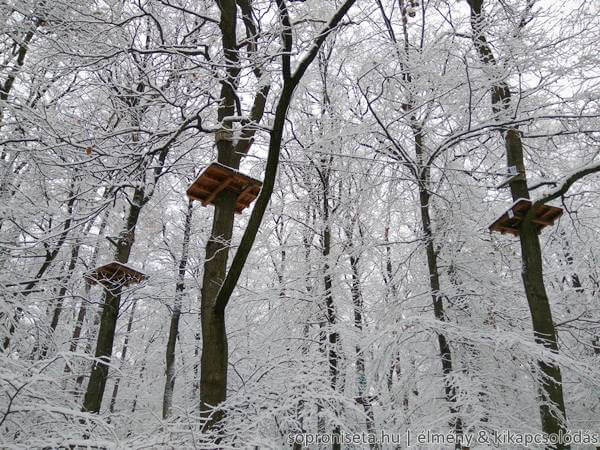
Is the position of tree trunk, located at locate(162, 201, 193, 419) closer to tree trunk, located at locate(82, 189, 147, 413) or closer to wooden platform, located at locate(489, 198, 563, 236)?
tree trunk, located at locate(82, 189, 147, 413)

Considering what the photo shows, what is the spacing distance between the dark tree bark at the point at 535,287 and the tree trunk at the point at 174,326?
22.2ft

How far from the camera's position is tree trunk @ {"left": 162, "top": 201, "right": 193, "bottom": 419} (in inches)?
400

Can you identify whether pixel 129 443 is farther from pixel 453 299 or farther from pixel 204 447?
pixel 453 299

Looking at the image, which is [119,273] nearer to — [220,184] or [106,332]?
[106,332]

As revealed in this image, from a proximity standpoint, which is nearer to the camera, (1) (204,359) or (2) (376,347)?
(1) (204,359)

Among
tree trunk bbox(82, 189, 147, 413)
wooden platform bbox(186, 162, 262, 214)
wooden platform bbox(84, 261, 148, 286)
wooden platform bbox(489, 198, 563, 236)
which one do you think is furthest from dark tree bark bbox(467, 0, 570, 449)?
tree trunk bbox(82, 189, 147, 413)

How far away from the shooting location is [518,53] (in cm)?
496

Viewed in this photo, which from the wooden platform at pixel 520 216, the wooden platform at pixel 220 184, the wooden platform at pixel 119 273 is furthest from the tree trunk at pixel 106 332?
the wooden platform at pixel 520 216

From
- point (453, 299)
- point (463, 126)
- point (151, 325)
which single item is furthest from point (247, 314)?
point (151, 325)

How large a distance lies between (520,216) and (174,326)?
8.15m

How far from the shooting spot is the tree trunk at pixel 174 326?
33.3 feet

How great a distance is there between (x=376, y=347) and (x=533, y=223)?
2.62m

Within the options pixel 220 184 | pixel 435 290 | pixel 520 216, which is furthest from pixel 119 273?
pixel 520 216

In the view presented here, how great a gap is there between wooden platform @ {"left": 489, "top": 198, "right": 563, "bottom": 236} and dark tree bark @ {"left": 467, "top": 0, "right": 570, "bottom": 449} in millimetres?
85
